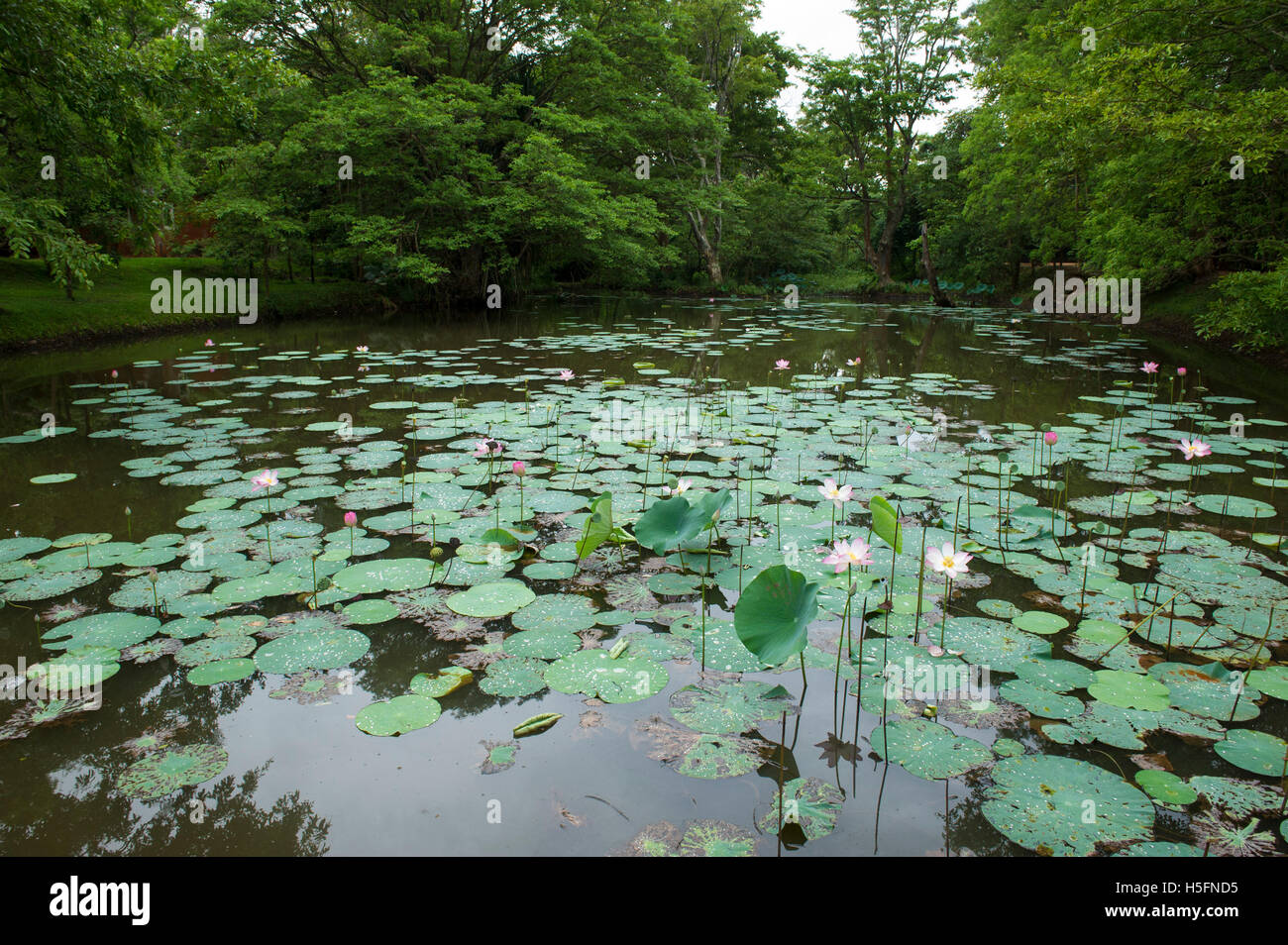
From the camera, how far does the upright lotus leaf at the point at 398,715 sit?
1656mm

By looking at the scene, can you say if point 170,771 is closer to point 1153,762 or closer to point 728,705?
point 728,705

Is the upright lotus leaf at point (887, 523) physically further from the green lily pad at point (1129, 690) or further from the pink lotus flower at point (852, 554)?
the green lily pad at point (1129, 690)

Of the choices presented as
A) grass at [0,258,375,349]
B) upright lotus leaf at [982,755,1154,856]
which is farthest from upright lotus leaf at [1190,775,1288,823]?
grass at [0,258,375,349]

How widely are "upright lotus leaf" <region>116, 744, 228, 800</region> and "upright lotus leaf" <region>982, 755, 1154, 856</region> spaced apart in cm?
160

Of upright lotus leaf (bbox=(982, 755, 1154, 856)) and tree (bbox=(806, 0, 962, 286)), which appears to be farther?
tree (bbox=(806, 0, 962, 286))

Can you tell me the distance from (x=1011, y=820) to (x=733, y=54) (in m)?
23.3

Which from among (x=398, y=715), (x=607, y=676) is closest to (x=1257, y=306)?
(x=607, y=676)

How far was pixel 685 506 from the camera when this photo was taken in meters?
2.36

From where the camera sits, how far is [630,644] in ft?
6.64

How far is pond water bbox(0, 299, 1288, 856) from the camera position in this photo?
140 cm

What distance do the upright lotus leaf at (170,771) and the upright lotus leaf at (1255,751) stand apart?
216 cm

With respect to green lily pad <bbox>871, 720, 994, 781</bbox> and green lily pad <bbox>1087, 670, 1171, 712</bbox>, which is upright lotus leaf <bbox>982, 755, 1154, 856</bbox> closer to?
green lily pad <bbox>871, 720, 994, 781</bbox>

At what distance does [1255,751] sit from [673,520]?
1.54 m

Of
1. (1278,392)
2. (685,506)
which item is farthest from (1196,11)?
(685,506)
